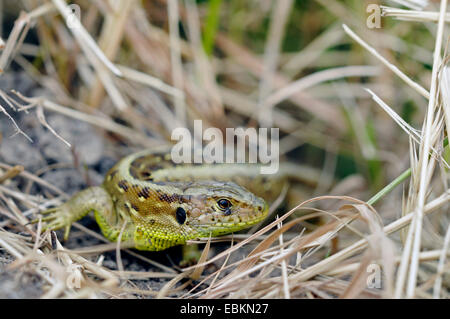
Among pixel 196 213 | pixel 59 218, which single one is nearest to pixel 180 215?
pixel 196 213

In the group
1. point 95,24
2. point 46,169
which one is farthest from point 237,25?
point 46,169

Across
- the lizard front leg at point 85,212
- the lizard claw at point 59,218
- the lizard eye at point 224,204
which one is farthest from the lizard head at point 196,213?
the lizard claw at point 59,218

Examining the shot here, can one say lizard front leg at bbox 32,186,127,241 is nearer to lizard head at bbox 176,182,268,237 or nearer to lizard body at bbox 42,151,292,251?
lizard body at bbox 42,151,292,251

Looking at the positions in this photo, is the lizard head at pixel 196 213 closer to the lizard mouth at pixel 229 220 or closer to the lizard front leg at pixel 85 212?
the lizard mouth at pixel 229 220

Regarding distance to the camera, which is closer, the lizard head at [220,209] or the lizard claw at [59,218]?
the lizard head at [220,209]

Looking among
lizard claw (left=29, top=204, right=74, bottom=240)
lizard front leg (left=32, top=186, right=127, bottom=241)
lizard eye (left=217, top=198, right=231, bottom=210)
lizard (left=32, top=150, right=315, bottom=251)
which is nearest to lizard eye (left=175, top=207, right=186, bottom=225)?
lizard (left=32, top=150, right=315, bottom=251)

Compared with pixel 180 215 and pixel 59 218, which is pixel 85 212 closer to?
pixel 59 218
